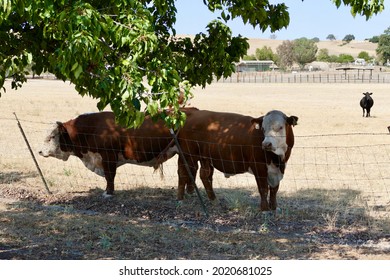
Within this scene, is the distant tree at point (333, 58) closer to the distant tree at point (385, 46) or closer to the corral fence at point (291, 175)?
the distant tree at point (385, 46)

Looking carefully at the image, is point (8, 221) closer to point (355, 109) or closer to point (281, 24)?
point (281, 24)

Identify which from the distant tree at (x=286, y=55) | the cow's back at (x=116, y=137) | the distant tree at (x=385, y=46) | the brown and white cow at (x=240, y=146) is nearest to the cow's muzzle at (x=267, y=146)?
the brown and white cow at (x=240, y=146)

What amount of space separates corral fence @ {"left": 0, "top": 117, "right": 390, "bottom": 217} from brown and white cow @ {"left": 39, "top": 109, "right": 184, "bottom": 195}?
73 centimetres

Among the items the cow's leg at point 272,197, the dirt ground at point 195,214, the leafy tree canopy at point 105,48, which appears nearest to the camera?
the leafy tree canopy at point 105,48

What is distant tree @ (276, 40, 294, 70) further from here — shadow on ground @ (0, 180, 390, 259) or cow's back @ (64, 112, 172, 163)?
shadow on ground @ (0, 180, 390, 259)

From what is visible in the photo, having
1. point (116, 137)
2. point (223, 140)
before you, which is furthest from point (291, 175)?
point (116, 137)

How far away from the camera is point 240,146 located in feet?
33.2

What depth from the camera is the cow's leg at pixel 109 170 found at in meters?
11.3

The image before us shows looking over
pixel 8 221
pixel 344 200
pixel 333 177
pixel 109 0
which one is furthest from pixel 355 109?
pixel 109 0

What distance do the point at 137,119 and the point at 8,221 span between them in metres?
4.82

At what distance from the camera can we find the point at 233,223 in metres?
9.40

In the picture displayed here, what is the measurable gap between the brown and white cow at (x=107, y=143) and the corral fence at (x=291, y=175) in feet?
2.41

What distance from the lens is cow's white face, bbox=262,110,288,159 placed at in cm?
951

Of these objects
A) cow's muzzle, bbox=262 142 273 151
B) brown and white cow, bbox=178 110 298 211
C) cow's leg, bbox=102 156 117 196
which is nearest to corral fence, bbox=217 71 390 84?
cow's leg, bbox=102 156 117 196
